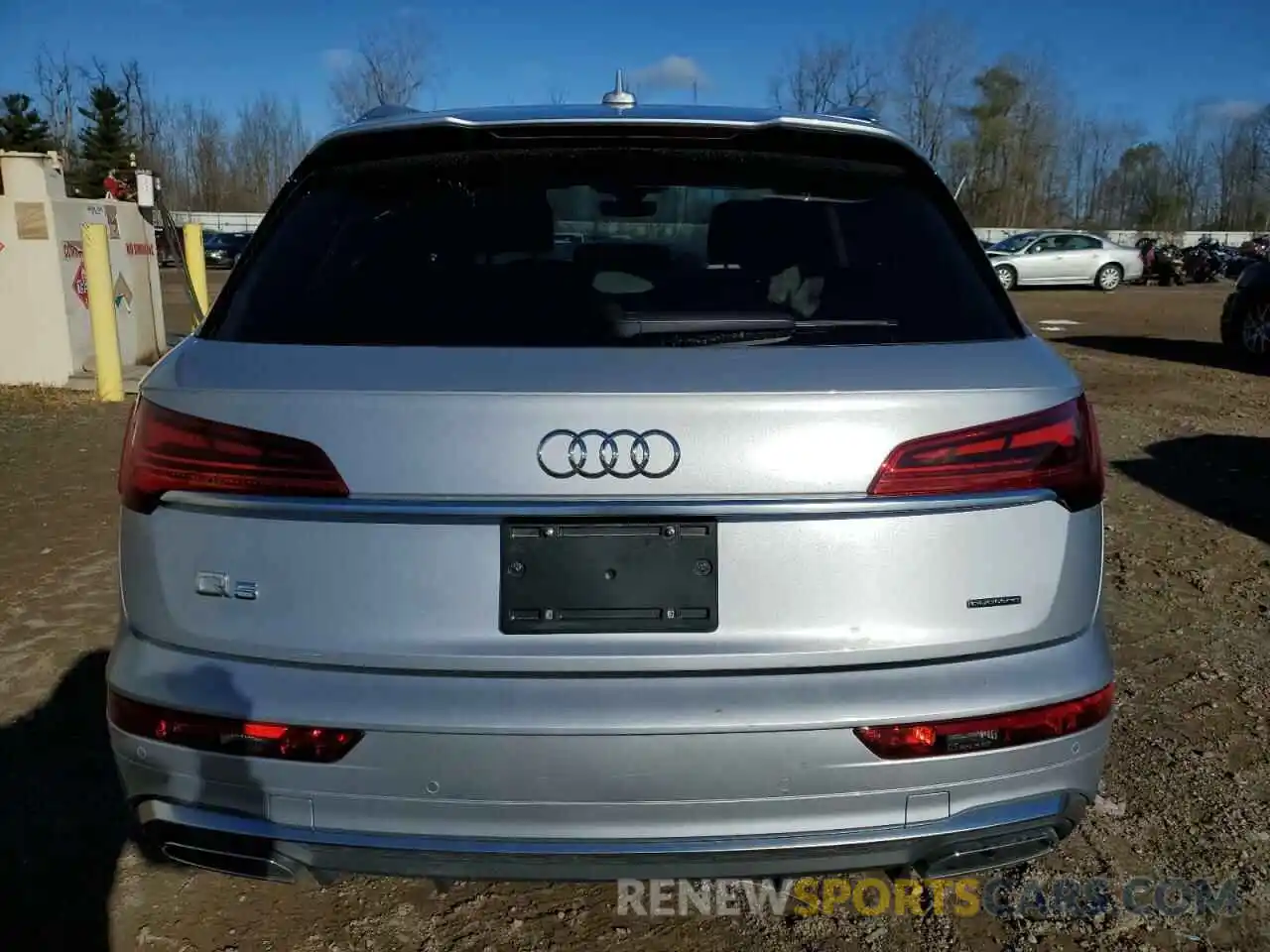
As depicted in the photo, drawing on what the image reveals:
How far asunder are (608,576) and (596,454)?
0.21 m

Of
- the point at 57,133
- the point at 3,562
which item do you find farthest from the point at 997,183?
the point at 3,562

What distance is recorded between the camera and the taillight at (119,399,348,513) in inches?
71.5

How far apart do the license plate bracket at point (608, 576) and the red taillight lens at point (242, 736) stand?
36cm

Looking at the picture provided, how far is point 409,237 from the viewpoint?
7.24 feet

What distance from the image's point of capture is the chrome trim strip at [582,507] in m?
1.78

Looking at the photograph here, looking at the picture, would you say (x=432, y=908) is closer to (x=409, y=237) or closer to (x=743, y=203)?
(x=409, y=237)

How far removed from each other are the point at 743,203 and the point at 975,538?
0.93 m

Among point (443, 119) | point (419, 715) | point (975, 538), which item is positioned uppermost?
point (443, 119)

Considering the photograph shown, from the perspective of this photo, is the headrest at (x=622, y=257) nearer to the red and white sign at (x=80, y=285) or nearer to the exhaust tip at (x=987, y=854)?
the exhaust tip at (x=987, y=854)

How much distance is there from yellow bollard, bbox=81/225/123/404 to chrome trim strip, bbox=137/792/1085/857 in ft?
29.4

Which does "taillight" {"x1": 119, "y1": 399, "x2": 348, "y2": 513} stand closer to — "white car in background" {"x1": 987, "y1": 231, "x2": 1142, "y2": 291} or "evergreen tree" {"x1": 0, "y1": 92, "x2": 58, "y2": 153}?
"white car in background" {"x1": 987, "y1": 231, "x2": 1142, "y2": 291}

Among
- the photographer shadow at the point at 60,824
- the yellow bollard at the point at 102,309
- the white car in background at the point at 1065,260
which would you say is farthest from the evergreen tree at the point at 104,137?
the photographer shadow at the point at 60,824

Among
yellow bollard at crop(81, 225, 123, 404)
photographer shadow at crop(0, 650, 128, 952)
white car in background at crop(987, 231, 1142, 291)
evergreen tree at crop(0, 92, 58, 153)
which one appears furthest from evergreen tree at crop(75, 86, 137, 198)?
photographer shadow at crop(0, 650, 128, 952)

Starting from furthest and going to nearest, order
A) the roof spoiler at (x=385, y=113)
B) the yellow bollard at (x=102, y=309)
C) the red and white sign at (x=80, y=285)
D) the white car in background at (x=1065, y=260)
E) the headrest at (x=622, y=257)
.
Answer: the white car in background at (x=1065, y=260) → the red and white sign at (x=80, y=285) → the yellow bollard at (x=102, y=309) → the roof spoiler at (x=385, y=113) → the headrest at (x=622, y=257)
